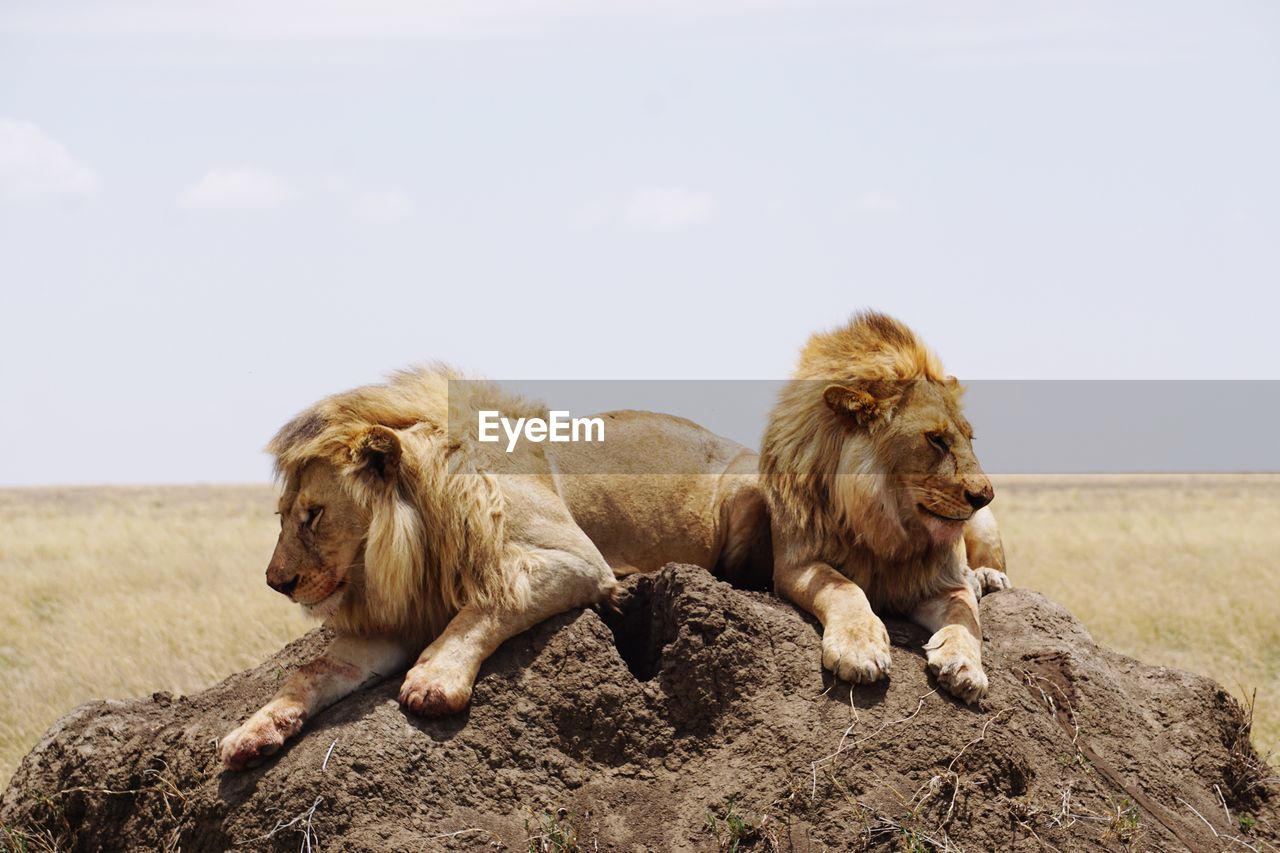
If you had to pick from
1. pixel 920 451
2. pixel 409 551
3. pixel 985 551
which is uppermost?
pixel 920 451

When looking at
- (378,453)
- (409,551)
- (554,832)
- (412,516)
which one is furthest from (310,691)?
(554,832)

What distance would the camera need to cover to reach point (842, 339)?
6.19 metres

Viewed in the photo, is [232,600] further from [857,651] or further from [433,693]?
[857,651]

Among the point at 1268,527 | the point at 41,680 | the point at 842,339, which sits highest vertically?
the point at 842,339

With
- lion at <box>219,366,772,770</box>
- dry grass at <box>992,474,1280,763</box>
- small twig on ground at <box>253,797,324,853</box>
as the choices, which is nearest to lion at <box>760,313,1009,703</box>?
lion at <box>219,366,772,770</box>

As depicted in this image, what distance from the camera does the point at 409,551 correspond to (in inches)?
212

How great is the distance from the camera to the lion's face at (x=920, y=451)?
223 inches

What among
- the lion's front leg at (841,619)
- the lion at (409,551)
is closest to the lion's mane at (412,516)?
the lion at (409,551)

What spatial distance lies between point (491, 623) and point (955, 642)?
1.75 metres

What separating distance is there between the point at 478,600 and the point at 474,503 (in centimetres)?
37

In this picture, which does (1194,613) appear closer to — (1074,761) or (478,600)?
(1074,761)

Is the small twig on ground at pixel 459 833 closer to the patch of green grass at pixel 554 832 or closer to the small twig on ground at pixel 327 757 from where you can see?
the patch of green grass at pixel 554 832

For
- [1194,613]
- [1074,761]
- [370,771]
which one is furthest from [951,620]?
[1194,613]

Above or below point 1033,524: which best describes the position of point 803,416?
above
